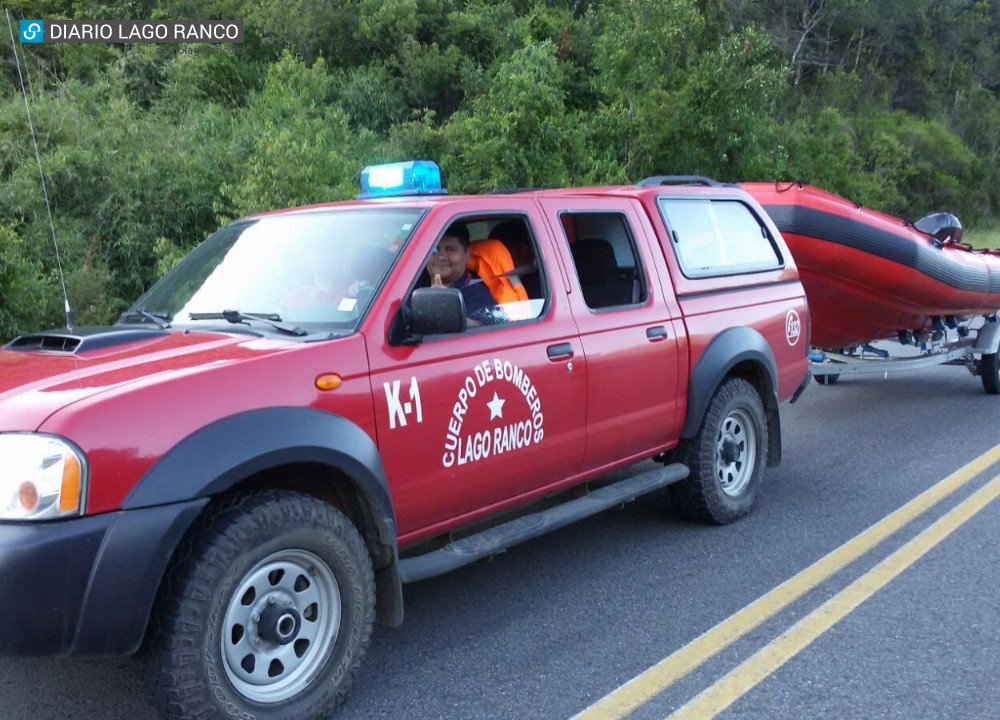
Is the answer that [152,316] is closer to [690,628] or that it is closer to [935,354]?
[690,628]

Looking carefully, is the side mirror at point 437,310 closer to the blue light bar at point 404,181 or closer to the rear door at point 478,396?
the rear door at point 478,396

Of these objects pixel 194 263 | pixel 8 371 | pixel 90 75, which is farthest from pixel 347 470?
pixel 90 75

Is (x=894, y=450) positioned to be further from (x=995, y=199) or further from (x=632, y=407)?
(x=995, y=199)

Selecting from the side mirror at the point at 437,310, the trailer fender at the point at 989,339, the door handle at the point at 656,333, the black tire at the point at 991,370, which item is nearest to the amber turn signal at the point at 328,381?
the side mirror at the point at 437,310

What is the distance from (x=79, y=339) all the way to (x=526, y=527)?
1.98 m

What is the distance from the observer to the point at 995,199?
127ft

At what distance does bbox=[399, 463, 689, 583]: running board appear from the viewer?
3.86m

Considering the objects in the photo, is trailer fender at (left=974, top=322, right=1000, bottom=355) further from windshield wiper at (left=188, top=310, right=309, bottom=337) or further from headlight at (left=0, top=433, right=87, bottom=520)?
headlight at (left=0, top=433, right=87, bottom=520)

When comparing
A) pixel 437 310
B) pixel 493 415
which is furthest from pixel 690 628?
pixel 437 310

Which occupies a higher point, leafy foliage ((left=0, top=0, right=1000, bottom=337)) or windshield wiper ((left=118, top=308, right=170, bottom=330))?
leafy foliage ((left=0, top=0, right=1000, bottom=337))

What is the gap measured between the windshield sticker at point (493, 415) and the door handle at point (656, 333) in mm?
963

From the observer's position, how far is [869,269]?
7.98m

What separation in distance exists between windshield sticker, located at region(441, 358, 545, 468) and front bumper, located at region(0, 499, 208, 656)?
1276mm

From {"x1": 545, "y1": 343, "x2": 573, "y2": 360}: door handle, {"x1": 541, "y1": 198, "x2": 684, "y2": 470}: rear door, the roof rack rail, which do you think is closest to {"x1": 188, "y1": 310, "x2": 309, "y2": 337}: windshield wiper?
{"x1": 545, "y1": 343, "x2": 573, "y2": 360}: door handle
